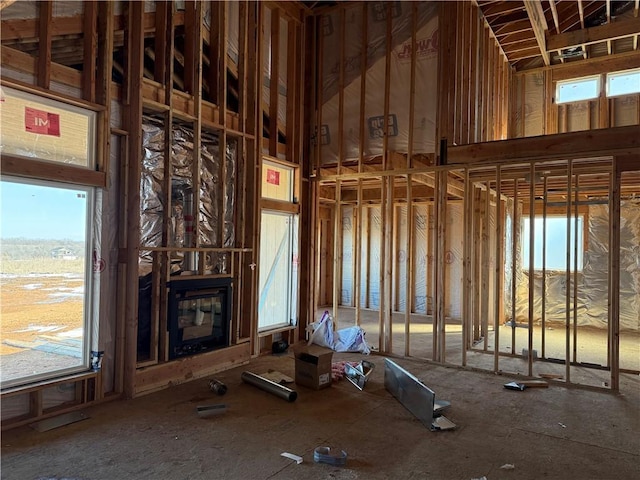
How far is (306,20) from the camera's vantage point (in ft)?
22.3

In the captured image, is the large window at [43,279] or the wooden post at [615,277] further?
the wooden post at [615,277]

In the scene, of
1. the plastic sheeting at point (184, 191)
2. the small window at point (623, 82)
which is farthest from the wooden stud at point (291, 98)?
the small window at point (623, 82)

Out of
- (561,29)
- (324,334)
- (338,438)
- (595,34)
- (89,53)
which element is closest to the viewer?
(338,438)

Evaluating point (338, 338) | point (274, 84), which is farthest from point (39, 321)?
point (274, 84)

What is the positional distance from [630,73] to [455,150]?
490 centimetres

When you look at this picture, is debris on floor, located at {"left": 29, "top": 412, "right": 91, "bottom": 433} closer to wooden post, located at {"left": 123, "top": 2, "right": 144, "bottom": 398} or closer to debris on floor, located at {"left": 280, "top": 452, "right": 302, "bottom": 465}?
wooden post, located at {"left": 123, "top": 2, "right": 144, "bottom": 398}

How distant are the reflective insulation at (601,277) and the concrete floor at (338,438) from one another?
13.8 ft

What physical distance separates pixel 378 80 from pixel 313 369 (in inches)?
168

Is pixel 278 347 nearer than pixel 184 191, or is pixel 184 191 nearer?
pixel 184 191

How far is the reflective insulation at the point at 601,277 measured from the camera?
8.20m

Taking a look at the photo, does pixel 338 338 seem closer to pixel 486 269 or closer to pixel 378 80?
pixel 486 269

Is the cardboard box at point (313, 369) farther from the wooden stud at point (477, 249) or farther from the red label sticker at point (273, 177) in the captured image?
the wooden stud at point (477, 249)

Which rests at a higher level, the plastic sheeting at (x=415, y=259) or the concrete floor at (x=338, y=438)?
the plastic sheeting at (x=415, y=259)

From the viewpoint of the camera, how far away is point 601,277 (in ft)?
27.4
